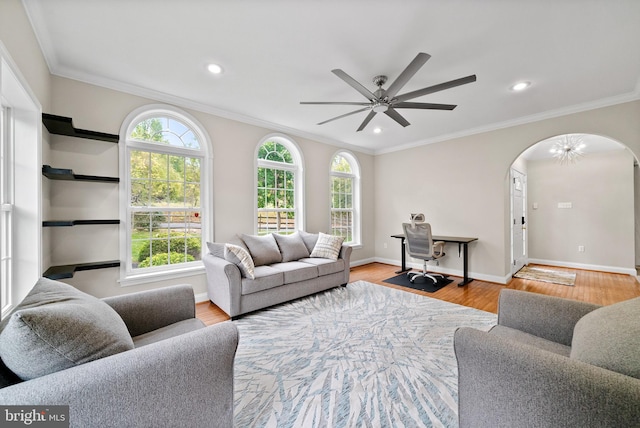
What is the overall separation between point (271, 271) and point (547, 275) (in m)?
5.36

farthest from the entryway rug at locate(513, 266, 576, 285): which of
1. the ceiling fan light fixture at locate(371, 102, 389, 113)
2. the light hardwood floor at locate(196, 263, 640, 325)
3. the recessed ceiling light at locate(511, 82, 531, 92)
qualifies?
the ceiling fan light fixture at locate(371, 102, 389, 113)

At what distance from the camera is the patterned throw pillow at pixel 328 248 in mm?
3857

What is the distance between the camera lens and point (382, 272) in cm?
497

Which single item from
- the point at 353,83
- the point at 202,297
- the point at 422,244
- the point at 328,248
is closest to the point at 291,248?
the point at 328,248

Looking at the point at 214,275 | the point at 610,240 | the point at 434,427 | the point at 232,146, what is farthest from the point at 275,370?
the point at 610,240

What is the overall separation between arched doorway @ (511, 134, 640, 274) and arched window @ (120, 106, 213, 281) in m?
5.30

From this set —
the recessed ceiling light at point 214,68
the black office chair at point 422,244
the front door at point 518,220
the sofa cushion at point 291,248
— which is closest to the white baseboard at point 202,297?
the sofa cushion at point 291,248

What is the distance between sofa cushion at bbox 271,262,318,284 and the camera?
3194 mm

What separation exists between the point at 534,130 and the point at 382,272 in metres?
Answer: 3.41

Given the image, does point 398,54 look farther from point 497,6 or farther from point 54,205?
point 54,205

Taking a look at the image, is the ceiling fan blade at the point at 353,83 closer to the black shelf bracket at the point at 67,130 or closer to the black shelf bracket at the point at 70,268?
the black shelf bracket at the point at 67,130

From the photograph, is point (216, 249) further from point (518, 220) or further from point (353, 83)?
point (518, 220)

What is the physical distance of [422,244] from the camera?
4145 mm

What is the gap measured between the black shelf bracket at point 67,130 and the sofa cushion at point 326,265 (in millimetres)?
2797
